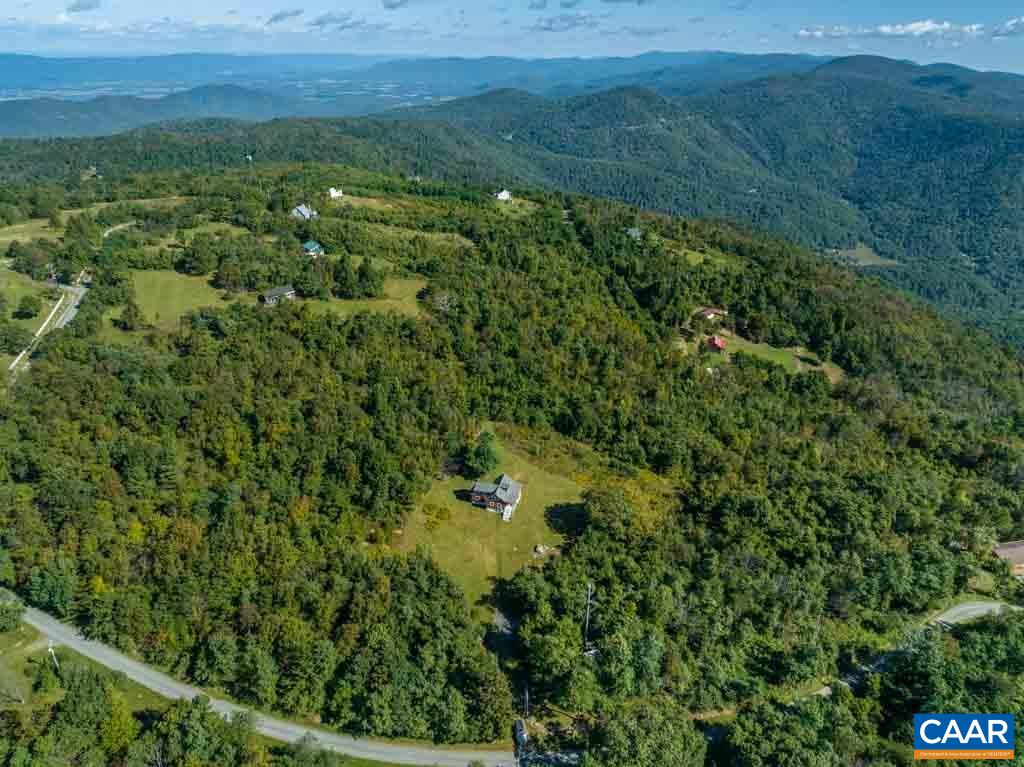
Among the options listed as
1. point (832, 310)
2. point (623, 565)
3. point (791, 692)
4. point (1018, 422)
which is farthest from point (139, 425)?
point (1018, 422)

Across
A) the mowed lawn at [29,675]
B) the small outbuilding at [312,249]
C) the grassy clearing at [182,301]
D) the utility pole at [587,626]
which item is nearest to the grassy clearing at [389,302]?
the grassy clearing at [182,301]

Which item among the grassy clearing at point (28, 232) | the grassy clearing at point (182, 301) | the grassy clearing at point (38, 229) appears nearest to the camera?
the grassy clearing at point (182, 301)

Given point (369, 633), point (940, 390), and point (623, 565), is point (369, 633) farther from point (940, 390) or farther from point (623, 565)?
point (940, 390)

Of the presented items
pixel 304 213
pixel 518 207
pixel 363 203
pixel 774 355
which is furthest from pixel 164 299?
pixel 774 355

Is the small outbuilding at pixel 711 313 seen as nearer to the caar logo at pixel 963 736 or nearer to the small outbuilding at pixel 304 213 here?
the caar logo at pixel 963 736

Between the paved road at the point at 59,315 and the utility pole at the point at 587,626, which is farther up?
the paved road at the point at 59,315

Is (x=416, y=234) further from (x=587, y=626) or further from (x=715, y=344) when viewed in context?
(x=587, y=626)
